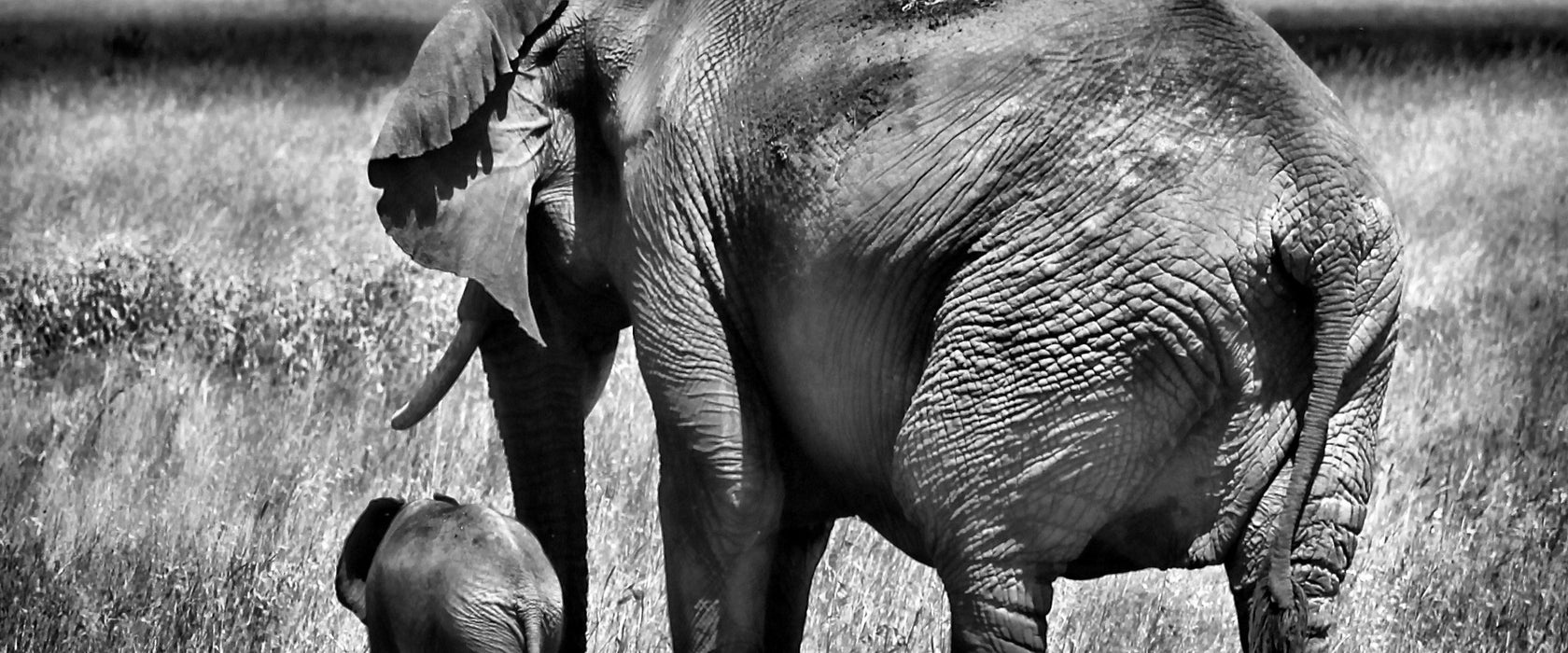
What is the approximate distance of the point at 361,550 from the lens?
6133mm

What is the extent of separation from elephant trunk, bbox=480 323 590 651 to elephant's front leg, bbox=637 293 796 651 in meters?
0.75

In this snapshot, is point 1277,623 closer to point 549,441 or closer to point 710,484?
point 710,484

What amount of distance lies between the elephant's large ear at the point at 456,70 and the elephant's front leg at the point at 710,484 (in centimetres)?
79

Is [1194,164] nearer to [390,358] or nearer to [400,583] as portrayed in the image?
[400,583]

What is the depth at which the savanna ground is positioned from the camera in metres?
7.19

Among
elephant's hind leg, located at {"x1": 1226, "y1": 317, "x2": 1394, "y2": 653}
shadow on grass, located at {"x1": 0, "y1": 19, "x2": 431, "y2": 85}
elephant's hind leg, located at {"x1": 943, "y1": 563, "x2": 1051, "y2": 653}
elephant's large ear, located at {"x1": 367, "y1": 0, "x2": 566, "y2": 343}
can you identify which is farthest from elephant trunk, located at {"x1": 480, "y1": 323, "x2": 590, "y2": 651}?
shadow on grass, located at {"x1": 0, "y1": 19, "x2": 431, "y2": 85}

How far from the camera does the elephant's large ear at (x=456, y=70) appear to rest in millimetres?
5543

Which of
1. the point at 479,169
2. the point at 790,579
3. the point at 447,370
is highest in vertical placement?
the point at 479,169

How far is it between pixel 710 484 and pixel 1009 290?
111cm

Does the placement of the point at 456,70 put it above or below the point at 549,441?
above

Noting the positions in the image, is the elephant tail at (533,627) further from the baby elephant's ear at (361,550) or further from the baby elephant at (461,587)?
the baby elephant's ear at (361,550)

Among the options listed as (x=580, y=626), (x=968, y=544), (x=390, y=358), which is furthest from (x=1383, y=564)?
(x=390, y=358)

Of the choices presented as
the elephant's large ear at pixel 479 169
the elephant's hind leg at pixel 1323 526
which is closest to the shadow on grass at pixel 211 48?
the elephant's large ear at pixel 479 169

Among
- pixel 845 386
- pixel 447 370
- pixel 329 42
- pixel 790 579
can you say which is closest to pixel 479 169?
pixel 447 370
